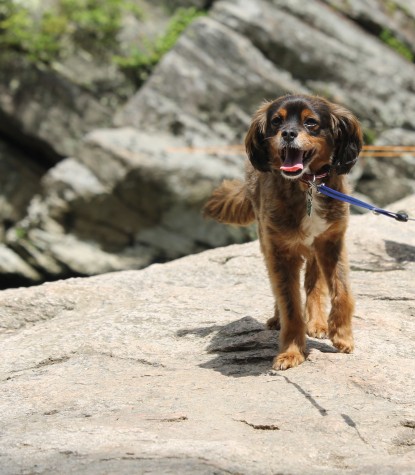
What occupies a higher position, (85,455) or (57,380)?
(85,455)

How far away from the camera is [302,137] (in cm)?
536

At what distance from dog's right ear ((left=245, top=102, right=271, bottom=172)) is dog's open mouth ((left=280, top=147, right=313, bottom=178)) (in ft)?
0.85

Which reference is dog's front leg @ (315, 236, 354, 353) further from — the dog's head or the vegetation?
the vegetation

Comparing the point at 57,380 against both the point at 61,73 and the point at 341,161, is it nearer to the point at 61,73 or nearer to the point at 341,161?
the point at 341,161

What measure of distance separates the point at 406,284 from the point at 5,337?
140 inches

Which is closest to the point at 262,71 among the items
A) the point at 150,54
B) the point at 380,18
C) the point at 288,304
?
the point at 150,54

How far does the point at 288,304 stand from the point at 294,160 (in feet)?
3.46

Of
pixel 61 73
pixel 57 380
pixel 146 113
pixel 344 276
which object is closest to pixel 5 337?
pixel 57 380

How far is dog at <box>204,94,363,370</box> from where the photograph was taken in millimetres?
5480

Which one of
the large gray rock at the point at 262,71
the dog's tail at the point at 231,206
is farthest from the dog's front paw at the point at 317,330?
the large gray rock at the point at 262,71

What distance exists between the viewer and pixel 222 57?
15719 millimetres

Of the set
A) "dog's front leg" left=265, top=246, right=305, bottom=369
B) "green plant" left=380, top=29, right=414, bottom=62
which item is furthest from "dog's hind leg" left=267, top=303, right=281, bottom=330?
"green plant" left=380, top=29, right=414, bottom=62

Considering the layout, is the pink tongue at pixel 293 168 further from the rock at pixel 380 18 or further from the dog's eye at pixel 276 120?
the rock at pixel 380 18

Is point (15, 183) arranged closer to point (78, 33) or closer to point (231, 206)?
point (78, 33)
